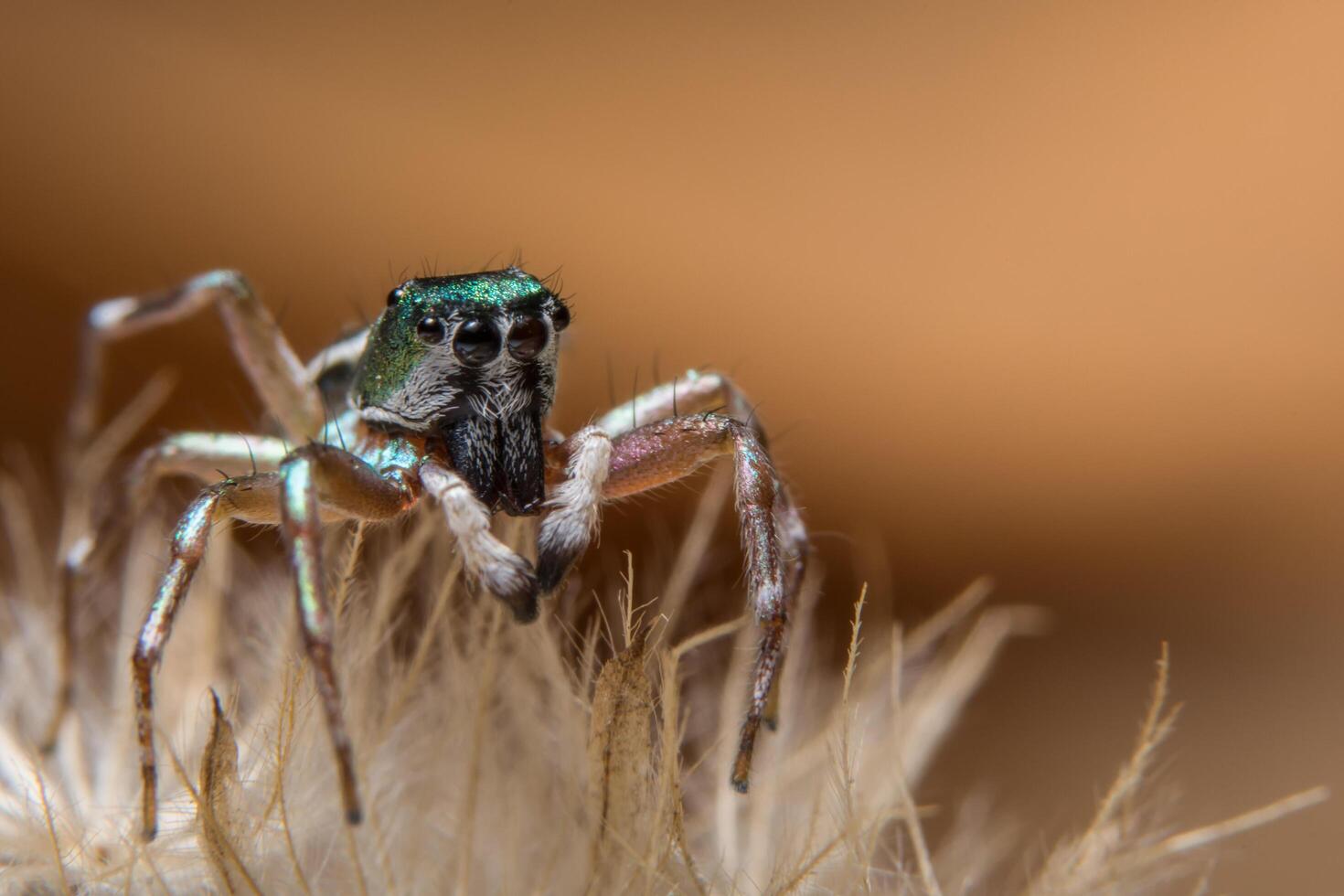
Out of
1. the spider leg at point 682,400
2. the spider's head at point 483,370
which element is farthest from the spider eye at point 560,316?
the spider leg at point 682,400

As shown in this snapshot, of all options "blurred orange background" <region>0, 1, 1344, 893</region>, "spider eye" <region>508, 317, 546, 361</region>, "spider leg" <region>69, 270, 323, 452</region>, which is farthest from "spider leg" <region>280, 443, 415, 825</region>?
"blurred orange background" <region>0, 1, 1344, 893</region>

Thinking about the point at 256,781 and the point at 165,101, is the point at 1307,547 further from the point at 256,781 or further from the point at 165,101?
the point at 165,101

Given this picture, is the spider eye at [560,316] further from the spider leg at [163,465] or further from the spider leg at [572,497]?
the spider leg at [163,465]

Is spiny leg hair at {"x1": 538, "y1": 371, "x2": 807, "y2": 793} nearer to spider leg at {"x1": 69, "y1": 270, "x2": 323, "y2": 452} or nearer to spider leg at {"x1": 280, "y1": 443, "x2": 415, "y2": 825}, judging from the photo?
spider leg at {"x1": 280, "y1": 443, "x2": 415, "y2": 825}

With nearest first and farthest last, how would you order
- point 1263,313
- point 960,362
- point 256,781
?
point 256,781, point 1263,313, point 960,362

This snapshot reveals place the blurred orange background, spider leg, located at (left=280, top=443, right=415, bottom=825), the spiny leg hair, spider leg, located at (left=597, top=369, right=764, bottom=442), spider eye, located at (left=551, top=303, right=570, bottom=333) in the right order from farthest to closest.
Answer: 1. the blurred orange background
2. spider leg, located at (left=597, top=369, right=764, bottom=442)
3. spider eye, located at (left=551, top=303, right=570, bottom=333)
4. the spiny leg hair
5. spider leg, located at (left=280, top=443, right=415, bottom=825)

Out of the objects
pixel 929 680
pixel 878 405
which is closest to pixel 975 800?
pixel 929 680

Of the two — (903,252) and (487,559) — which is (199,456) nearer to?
(487,559)
